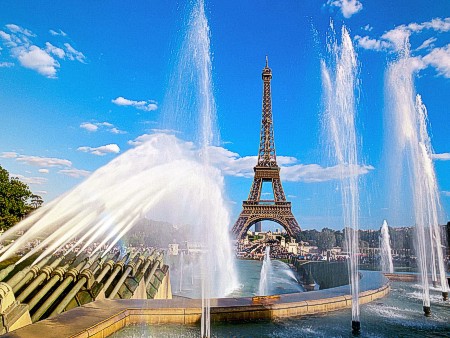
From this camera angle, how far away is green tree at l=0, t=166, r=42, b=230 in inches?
1908

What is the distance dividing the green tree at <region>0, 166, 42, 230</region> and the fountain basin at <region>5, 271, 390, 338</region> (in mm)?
44334

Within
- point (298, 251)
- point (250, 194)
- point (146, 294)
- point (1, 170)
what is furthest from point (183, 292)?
point (298, 251)

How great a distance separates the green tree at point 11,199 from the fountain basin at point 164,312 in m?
44.3

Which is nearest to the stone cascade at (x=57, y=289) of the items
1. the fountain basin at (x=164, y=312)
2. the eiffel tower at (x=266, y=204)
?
the fountain basin at (x=164, y=312)

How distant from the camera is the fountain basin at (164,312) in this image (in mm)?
8266

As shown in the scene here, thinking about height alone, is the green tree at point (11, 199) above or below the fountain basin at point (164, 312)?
above

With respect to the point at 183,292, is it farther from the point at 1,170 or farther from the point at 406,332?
the point at 1,170

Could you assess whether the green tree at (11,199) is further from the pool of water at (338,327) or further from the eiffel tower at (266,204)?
the pool of water at (338,327)

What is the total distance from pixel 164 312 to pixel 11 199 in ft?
158

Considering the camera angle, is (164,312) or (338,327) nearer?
(164,312)

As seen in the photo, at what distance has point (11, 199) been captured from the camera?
50.1 m

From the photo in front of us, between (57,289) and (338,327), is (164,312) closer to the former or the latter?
(57,289)

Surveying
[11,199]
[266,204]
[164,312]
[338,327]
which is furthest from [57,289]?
[266,204]

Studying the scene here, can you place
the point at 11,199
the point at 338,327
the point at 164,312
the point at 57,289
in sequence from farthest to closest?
the point at 11,199
the point at 57,289
the point at 338,327
the point at 164,312
